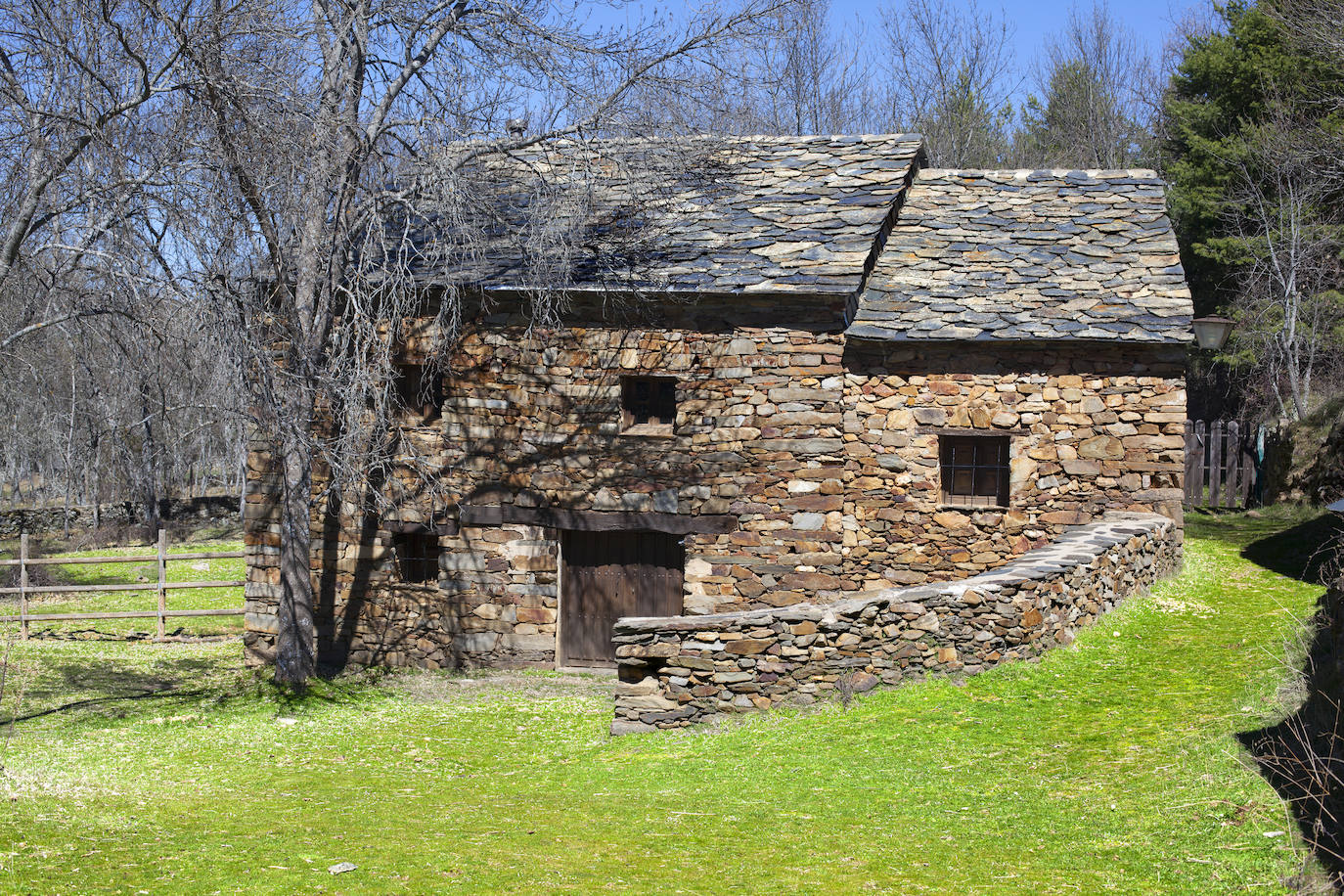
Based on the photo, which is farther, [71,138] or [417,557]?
[417,557]

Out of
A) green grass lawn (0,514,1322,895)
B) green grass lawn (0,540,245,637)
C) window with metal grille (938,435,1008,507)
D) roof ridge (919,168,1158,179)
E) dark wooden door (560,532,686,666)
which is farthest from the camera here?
green grass lawn (0,540,245,637)

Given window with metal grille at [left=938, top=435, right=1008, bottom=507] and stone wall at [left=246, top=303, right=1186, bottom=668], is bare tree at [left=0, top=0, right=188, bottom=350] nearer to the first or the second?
stone wall at [left=246, top=303, right=1186, bottom=668]

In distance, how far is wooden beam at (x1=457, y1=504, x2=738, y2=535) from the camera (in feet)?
42.8

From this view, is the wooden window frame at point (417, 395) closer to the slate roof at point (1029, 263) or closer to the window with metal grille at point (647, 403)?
the window with metal grille at point (647, 403)

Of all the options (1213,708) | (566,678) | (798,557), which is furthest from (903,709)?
(566,678)

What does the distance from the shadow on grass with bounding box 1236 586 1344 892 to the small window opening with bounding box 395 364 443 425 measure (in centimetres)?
974

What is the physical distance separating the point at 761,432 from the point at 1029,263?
4013 mm

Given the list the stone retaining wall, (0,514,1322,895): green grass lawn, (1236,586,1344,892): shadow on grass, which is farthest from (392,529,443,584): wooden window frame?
(1236,586,1344,892): shadow on grass

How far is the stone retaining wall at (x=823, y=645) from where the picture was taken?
31.1 feet

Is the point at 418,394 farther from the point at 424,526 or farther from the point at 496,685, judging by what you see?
the point at 496,685

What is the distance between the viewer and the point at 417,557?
46.5ft

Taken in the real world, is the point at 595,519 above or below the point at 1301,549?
above

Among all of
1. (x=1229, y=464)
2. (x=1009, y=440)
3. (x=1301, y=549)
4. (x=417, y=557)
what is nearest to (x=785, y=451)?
(x=1009, y=440)

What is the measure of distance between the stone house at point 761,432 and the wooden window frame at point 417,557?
1.1 inches
